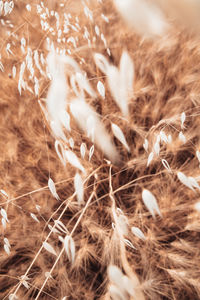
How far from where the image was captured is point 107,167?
1.95 ft

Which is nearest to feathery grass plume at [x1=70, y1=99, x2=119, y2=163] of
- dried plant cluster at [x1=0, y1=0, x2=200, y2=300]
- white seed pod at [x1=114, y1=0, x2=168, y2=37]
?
dried plant cluster at [x1=0, y1=0, x2=200, y2=300]

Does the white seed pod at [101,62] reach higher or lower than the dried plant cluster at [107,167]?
higher

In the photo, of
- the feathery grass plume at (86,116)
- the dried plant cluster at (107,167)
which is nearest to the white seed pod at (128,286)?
the dried plant cluster at (107,167)

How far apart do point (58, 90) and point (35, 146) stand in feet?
0.98

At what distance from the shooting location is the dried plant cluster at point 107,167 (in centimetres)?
39

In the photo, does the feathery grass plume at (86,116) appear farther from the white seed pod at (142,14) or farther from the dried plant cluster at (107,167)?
the white seed pod at (142,14)

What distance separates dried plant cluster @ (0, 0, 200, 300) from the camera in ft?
1.28

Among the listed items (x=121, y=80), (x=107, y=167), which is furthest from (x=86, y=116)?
(x=107, y=167)

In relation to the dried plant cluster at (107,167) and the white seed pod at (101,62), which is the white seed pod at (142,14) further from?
the white seed pod at (101,62)

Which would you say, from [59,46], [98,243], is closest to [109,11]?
[59,46]

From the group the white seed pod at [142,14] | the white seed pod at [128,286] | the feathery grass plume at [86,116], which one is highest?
the white seed pod at [142,14]

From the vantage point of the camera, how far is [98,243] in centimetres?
53

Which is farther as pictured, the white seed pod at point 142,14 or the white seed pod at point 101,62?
the white seed pod at point 101,62

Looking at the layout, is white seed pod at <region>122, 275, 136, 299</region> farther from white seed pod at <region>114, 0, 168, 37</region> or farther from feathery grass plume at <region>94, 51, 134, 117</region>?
white seed pod at <region>114, 0, 168, 37</region>
